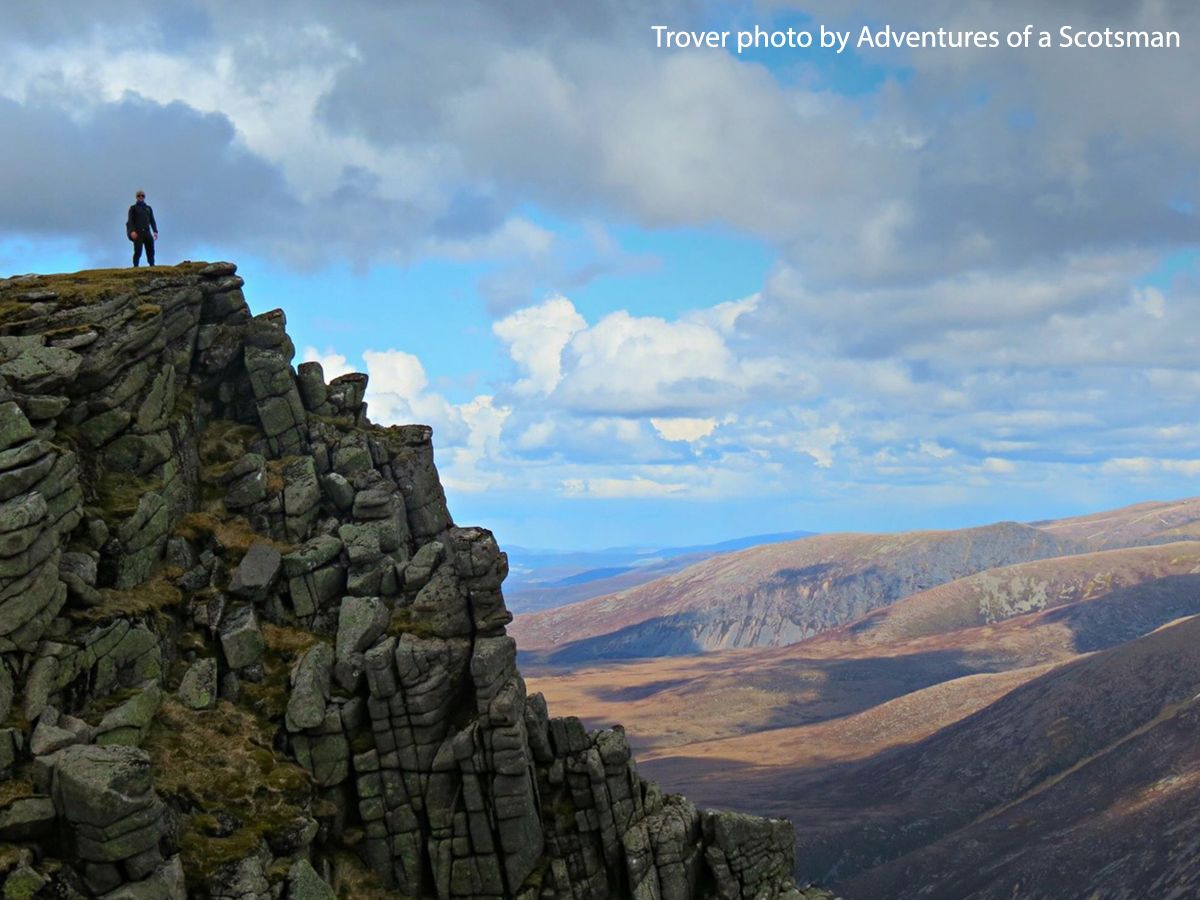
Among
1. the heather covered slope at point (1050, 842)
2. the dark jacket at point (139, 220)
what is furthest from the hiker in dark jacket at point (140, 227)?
the heather covered slope at point (1050, 842)

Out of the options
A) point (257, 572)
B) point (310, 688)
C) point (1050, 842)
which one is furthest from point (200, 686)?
point (1050, 842)

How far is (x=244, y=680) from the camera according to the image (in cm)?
4722

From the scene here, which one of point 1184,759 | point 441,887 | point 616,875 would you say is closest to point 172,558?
point 441,887

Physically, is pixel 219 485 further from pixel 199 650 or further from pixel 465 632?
pixel 465 632

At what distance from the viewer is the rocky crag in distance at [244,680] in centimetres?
3778

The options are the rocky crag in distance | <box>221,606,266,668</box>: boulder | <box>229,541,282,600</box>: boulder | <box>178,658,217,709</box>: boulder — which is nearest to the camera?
the rocky crag in distance

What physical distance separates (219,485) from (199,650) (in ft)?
37.8

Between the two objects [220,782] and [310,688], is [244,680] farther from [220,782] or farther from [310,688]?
[220,782]

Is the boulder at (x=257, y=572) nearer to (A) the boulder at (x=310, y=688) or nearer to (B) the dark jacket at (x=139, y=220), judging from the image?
(A) the boulder at (x=310, y=688)

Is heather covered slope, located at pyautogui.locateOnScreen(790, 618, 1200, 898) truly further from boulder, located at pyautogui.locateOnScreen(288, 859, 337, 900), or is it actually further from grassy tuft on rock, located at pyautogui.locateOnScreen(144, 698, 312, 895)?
boulder, located at pyautogui.locateOnScreen(288, 859, 337, 900)

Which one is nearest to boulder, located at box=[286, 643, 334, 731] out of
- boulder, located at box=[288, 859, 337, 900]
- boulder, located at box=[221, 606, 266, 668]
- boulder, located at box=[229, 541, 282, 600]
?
boulder, located at box=[221, 606, 266, 668]

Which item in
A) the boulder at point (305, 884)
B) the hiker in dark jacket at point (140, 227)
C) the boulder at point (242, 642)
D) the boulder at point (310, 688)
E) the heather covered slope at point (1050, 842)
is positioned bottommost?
the heather covered slope at point (1050, 842)

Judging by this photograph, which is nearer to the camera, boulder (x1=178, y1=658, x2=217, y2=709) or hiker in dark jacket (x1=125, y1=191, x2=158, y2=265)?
boulder (x1=178, y1=658, x2=217, y2=709)

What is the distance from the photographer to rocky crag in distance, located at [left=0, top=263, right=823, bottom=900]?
124ft
